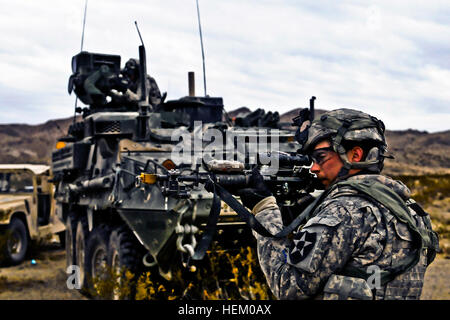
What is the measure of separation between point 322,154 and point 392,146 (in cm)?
6638

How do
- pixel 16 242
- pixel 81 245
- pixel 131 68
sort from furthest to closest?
pixel 16 242 → pixel 131 68 → pixel 81 245

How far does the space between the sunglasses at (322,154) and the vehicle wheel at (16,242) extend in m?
10.1

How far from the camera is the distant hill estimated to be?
180ft

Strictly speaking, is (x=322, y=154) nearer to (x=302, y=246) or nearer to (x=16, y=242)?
(x=302, y=246)

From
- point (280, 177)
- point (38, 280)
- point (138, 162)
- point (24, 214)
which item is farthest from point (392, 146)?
point (280, 177)

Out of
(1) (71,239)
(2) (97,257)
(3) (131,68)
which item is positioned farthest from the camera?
(1) (71,239)

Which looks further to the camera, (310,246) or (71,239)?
(71,239)

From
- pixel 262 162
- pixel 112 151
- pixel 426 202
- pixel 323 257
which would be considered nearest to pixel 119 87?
pixel 112 151

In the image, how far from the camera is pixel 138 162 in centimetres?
740

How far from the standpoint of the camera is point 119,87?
995 centimetres

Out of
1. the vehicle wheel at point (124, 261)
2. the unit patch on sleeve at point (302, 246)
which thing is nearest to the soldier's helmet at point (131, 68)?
the vehicle wheel at point (124, 261)

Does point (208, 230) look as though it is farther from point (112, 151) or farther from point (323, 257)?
point (112, 151)

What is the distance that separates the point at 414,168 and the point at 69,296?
47405 millimetres
